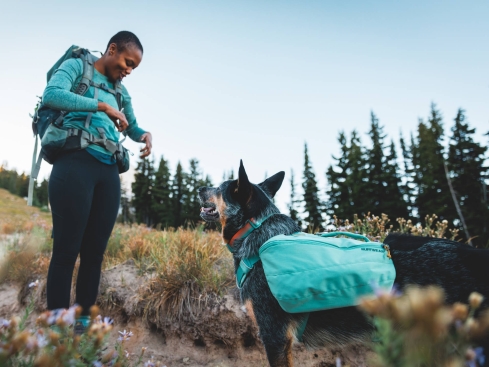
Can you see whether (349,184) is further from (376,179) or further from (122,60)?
(122,60)

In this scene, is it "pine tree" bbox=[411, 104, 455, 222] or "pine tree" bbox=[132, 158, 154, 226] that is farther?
"pine tree" bbox=[132, 158, 154, 226]

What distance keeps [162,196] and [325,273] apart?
171 ft

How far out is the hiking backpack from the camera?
2.78 meters

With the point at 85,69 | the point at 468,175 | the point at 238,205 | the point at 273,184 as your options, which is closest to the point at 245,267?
the point at 238,205

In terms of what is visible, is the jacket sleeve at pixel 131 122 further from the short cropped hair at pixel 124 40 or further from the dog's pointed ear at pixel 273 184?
the dog's pointed ear at pixel 273 184

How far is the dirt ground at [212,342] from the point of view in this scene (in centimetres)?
355

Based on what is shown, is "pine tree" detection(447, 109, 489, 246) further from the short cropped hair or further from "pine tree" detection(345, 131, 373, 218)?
the short cropped hair

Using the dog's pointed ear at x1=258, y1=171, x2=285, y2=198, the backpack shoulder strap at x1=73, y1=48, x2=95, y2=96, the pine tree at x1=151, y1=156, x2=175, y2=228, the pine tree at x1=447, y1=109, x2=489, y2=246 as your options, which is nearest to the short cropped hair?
the backpack shoulder strap at x1=73, y1=48, x2=95, y2=96

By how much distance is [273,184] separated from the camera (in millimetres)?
3588

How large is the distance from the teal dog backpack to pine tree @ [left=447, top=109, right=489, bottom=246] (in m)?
28.0

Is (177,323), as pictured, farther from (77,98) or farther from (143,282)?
(77,98)

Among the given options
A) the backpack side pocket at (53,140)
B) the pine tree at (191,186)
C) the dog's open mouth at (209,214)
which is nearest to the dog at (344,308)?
the dog's open mouth at (209,214)

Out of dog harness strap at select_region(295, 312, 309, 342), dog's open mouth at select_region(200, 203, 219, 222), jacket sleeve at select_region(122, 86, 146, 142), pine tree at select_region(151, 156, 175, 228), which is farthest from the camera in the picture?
pine tree at select_region(151, 156, 175, 228)

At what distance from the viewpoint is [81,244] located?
3.00 metres
